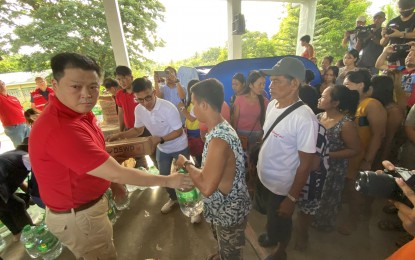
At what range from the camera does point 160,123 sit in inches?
115

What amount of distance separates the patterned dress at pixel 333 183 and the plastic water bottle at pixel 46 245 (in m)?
3.37

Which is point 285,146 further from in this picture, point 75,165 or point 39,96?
point 39,96

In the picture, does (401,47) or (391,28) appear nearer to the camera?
(401,47)

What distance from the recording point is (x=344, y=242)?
2580mm

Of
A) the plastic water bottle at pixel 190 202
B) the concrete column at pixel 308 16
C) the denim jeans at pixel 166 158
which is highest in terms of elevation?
the concrete column at pixel 308 16

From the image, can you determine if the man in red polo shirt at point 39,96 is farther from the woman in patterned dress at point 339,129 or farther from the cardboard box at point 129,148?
the woman in patterned dress at point 339,129

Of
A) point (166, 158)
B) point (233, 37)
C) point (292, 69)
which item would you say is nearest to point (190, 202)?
point (166, 158)

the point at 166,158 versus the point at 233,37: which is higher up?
the point at 233,37

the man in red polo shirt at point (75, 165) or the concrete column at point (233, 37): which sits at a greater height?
the concrete column at point (233, 37)

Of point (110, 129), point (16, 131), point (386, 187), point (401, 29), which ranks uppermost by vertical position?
point (401, 29)

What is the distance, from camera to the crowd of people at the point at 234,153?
139cm

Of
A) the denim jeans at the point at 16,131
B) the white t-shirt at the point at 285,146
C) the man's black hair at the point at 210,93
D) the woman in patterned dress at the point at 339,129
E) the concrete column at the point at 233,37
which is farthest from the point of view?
the concrete column at the point at 233,37

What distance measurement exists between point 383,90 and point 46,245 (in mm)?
4657

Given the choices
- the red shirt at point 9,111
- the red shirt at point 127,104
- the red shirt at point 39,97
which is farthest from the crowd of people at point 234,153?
the red shirt at point 39,97
